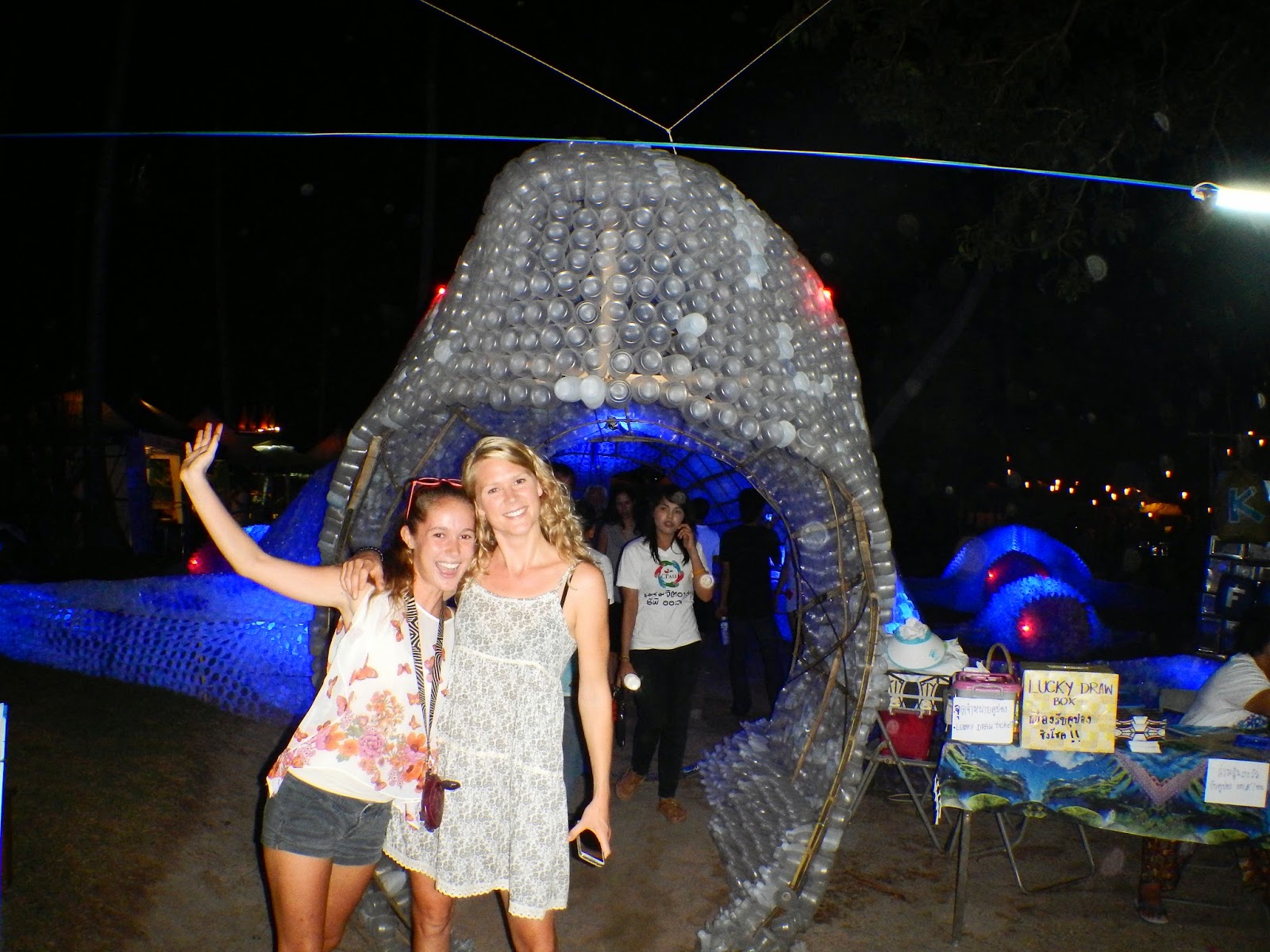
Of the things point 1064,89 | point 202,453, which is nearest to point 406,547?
point 202,453

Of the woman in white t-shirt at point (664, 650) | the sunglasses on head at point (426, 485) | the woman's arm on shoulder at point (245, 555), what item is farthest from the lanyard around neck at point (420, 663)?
the woman in white t-shirt at point (664, 650)

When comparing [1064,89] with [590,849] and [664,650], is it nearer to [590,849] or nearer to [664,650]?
[664,650]

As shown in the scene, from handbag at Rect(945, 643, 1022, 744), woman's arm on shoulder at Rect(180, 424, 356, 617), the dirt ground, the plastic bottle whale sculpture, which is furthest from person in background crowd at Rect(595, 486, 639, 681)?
woman's arm on shoulder at Rect(180, 424, 356, 617)

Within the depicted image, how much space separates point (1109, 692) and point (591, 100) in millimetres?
15705

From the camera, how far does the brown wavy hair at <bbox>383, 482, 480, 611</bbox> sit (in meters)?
2.44

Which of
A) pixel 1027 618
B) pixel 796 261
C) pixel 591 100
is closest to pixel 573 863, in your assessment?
pixel 796 261

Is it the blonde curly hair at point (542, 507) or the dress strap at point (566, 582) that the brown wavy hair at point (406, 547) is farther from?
the dress strap at point (566, 582)

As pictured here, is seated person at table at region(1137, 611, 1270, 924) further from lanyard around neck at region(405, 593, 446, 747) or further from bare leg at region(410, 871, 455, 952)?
lanyard around neck at region(405, 593, 446, 747)

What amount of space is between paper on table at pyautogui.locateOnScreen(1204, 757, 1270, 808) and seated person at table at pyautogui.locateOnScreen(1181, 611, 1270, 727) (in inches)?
16.7

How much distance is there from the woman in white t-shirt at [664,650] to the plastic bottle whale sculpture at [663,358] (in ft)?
2.67

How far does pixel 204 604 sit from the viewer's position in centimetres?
607

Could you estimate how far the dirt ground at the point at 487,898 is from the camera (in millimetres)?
3537

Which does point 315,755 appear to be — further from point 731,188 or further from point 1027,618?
point 1027,618

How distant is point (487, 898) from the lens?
4.05 metres
